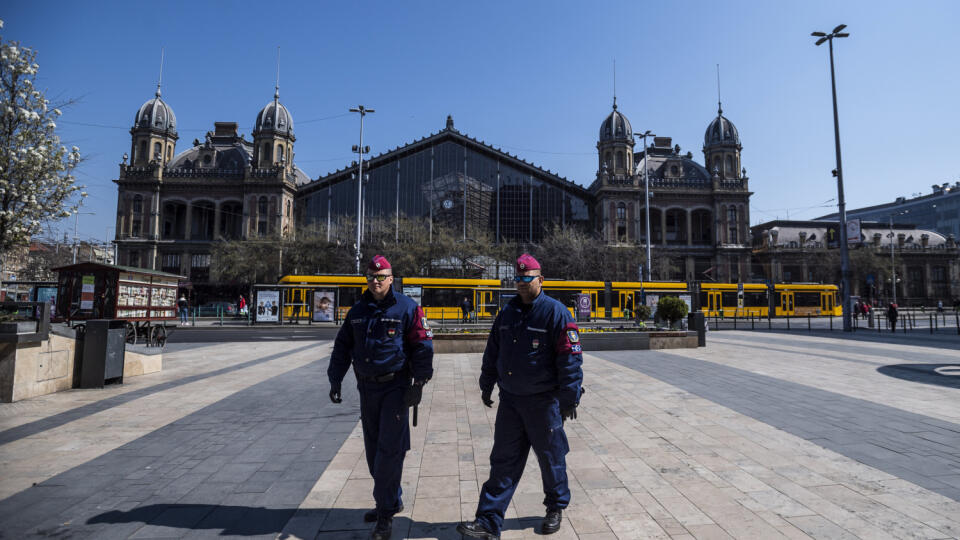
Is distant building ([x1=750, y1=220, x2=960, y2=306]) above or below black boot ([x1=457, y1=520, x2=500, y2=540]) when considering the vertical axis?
above

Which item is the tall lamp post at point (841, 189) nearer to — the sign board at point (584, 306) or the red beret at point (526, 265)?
the sign board at point (584, 306)

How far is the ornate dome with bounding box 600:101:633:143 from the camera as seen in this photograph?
56.6m

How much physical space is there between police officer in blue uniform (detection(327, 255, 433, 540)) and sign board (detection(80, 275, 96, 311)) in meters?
15.6

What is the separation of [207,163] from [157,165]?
17.1ft

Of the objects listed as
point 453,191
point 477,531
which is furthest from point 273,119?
point 477,531

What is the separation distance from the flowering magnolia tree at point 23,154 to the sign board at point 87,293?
3.93m

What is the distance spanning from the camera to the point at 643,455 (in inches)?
186

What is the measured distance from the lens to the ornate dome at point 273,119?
52.8 meters

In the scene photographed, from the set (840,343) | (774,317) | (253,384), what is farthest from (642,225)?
(253,384)

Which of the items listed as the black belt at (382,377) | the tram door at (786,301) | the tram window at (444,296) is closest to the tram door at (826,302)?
the tram door at (786,301)

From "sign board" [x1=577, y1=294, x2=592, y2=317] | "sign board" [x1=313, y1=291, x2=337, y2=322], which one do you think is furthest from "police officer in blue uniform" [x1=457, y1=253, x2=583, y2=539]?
"sign board" [x1=313, y1=291, x2=337, y2=322]

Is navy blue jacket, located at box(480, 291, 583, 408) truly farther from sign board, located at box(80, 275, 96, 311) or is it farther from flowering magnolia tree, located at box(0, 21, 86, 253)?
sign board, located at box(80, 275, 96, 311)

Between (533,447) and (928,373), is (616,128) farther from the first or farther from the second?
(533,447)

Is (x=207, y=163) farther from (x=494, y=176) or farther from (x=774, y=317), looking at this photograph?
(x=774, y=317)
